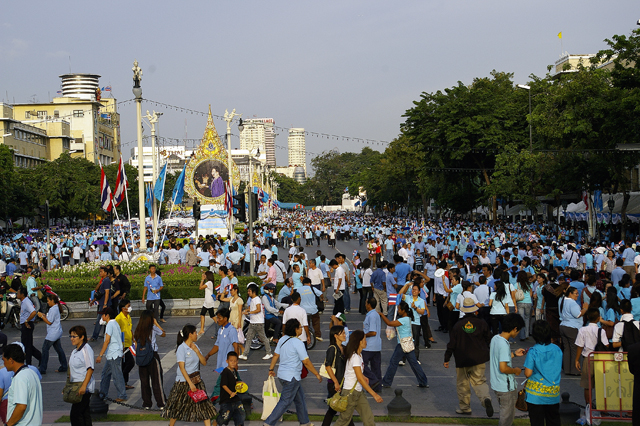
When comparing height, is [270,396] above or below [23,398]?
below

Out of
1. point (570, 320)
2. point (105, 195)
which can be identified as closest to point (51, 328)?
point (570, 320)

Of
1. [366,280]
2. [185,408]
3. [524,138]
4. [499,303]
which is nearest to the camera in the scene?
[185,408]

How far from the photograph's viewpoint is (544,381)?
7.16m

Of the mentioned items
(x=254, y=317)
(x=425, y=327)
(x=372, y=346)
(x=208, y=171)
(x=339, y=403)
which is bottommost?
(x=425, y=327)

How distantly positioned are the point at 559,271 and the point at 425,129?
37.0m

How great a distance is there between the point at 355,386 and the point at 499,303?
543 centimetres

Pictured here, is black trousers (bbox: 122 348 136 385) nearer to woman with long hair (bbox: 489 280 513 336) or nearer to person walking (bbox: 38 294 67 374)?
person walking (bbox: 38 294 67 374)

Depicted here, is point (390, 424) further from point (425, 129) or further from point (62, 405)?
point (425, 129)

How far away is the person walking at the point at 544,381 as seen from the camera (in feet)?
23.5

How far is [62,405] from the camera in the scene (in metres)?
10.1

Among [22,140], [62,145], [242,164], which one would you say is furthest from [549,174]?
[242,164]

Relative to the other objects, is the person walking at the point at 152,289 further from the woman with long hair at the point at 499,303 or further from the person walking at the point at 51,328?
the woman with long hair at the point at 499,303

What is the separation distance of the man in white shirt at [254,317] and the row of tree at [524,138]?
536 inches

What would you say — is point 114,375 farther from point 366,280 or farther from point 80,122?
point 80,122
